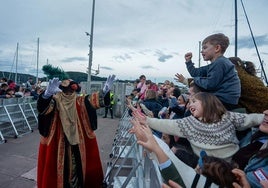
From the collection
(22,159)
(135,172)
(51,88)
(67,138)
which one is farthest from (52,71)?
(22,159)

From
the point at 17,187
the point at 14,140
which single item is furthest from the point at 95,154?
the point at 14,140

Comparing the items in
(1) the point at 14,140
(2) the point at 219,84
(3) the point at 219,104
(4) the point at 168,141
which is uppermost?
(2) the point at 219,84

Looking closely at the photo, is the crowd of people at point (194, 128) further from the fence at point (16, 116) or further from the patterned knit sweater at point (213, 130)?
the fence at point (16, 116)

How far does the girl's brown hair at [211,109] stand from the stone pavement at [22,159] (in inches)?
139

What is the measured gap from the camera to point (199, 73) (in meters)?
2.54

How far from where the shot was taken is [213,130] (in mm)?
1997

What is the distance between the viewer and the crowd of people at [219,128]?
4.94ft

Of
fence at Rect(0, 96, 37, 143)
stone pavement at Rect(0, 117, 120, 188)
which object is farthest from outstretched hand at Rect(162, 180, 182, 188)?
fence at Rect(0, 96, 37, 143)

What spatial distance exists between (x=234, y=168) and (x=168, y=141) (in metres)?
1.49

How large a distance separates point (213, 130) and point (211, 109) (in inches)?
7.2

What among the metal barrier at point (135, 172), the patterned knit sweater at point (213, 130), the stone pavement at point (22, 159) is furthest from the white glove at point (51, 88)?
the stone pavement at point (22, 159)

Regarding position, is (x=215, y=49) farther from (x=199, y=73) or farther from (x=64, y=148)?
(x=64, y=148)

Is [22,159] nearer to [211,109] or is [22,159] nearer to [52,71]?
[52,71]

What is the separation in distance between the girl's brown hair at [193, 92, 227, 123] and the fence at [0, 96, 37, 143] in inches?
259
